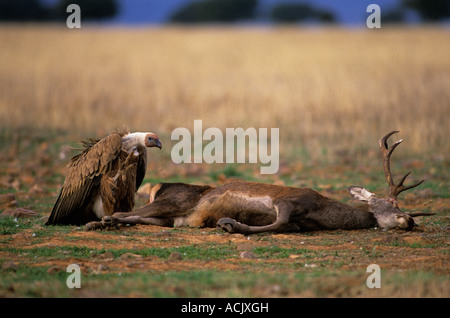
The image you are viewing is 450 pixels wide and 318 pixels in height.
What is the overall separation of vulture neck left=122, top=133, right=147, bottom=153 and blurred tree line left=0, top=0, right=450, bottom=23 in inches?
1686

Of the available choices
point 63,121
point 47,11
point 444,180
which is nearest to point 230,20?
point 47,11

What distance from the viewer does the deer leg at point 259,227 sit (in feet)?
24.5

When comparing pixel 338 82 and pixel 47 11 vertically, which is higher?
pixel 47 11

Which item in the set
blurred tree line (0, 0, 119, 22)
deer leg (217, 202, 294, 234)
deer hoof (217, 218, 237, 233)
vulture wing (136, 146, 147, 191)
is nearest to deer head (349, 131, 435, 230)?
deer leg (217, 202, 294, 234)

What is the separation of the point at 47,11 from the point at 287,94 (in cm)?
4280

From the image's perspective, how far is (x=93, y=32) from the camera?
3547cm

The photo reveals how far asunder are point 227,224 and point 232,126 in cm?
945

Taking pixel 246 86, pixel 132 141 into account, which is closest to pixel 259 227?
pixel 132 141

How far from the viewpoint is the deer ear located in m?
8.05

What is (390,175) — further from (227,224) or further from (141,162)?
(141,162)

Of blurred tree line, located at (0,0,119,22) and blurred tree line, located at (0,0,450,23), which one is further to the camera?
blurred tree line, located at (0,0,119,22)

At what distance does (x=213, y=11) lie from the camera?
58969 millimetres

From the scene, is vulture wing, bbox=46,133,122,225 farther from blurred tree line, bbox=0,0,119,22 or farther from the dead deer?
blurred tree line, bbox=0,0,119,22

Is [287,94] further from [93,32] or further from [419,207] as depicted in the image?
[93,32]
